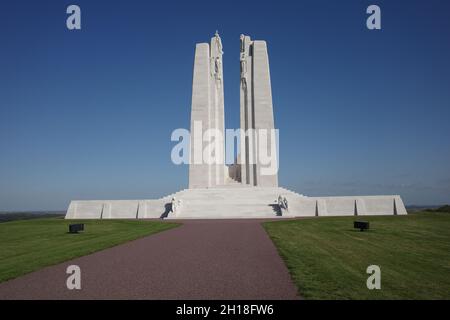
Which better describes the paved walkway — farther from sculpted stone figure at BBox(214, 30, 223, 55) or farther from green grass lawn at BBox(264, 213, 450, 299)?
sculpted stone figure at BBox(214, 30, 223, 55)

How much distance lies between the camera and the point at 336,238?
13055 millimetres

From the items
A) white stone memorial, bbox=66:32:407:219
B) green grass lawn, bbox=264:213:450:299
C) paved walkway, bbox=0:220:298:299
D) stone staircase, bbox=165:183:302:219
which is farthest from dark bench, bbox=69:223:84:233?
white stone memorial, bbox=66:32:407:219

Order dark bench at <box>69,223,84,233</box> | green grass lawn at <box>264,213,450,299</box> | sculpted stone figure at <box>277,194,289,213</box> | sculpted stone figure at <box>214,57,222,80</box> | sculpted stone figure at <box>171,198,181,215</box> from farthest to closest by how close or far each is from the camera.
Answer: sculpted stone figure at <box>214,57,222,80</box>
sculpted stone figure at <box>171,198,181,215</box>
sculpted stone figure at <box>277,194,289,213</box>
dark bench at <box>69,223,84,233</box>
green grass lawn at <box>264,213,450,299</box>

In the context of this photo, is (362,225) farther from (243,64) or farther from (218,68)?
(218,68)

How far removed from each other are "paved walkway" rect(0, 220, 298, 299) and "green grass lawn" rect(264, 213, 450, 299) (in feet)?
1.71

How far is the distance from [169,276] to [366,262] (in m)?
4.76

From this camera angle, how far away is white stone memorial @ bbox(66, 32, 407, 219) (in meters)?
27.5

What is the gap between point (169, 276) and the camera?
23.0ft

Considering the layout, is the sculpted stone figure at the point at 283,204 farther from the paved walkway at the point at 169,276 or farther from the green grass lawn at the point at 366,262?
the paved walkway at the point at 169,276

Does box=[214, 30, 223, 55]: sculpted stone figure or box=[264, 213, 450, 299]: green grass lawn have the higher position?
box=[214, 30, 223, 55]: sculpted stone figure

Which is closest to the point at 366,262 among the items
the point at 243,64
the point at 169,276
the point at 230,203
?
the point at 169,276
